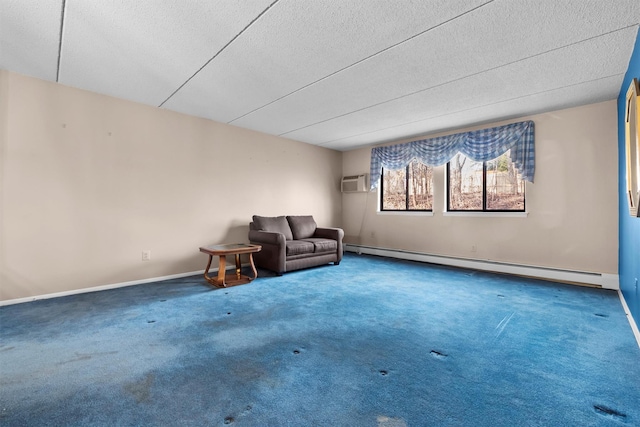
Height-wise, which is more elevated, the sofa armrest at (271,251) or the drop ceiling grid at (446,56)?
the drop ceiling grid at (446,56)

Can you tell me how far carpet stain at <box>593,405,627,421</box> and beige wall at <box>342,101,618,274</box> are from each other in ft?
10.3

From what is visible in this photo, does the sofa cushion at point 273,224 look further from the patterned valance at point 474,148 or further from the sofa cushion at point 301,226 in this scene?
the patterned valance at point 474,148

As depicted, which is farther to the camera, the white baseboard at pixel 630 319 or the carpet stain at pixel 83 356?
the white baseboard at pixel 630 319

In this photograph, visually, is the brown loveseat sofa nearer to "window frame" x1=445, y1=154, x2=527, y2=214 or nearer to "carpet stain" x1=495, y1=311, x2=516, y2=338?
"window frame" x1=445, y1=154, x2=527, y2=214

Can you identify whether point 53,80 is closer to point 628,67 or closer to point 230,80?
point 230,80

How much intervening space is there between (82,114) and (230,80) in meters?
1.90

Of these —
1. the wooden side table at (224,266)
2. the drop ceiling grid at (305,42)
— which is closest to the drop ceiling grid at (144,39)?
the drop ceiling grid at (305,42)

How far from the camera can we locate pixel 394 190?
19.9 feet

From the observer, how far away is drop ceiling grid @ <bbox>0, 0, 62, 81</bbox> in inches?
79.0

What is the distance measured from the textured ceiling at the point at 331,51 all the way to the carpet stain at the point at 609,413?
2.45 meters

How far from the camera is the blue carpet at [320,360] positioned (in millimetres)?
1410

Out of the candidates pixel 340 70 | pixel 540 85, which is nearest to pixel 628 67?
pixel 540 85

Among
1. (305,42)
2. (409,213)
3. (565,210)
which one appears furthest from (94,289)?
(565,210)

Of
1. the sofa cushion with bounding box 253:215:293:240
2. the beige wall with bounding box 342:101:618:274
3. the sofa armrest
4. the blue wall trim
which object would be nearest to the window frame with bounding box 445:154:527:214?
the beige wall with bounding box 342:101:618:274
